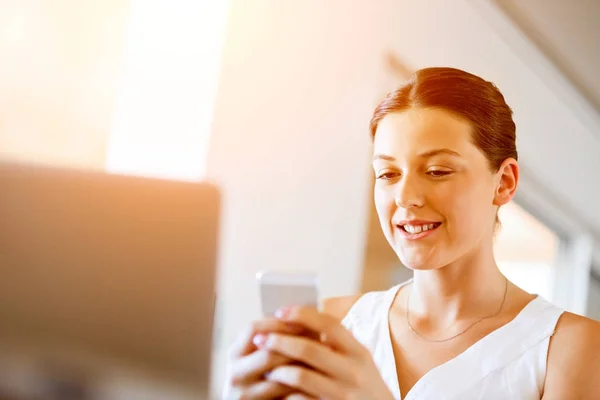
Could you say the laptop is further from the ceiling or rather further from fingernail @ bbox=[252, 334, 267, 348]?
the ceiling

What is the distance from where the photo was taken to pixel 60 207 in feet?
1.30

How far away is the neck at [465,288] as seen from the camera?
78 centimetres

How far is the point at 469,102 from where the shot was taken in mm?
732

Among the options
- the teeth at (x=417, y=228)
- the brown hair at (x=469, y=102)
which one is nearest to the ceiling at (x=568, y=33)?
the brown hair at (x=469, y=102)

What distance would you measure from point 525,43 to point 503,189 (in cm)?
52

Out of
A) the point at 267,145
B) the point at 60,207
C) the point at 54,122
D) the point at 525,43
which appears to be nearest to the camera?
the point at 60,207

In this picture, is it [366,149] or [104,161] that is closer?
[104,161]

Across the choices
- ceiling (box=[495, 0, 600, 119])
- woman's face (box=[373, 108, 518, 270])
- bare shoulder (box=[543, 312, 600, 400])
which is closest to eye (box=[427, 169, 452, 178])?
woman's face (box=[373, 108, 518, 270])

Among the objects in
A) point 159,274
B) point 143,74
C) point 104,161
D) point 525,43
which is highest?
point 525,43

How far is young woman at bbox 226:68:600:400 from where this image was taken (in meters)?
0.71

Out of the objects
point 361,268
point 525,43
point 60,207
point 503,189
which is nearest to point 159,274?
point 60,207

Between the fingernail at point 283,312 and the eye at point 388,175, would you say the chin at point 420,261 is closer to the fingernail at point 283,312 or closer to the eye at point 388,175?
the eye at point 388,175

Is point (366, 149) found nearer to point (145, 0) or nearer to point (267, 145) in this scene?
point (267, 145)

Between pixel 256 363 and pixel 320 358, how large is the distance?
0.17 feet
